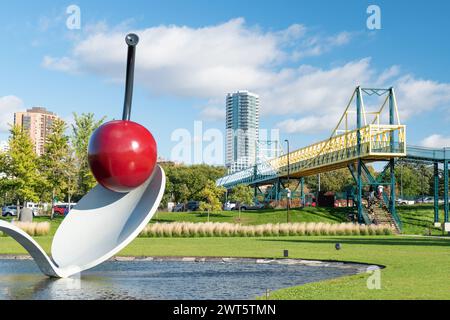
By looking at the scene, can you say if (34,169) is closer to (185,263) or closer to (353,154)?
(353,154)

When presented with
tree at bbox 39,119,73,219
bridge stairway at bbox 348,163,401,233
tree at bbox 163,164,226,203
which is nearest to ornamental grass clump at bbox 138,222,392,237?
bridge stairway at bbox 348,163,401,233

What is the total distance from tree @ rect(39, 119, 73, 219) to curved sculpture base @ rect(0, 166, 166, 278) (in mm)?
36775

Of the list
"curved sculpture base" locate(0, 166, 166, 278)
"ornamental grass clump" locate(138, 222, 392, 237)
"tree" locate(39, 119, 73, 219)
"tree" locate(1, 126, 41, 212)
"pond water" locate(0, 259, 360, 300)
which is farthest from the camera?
"tree" locate(39, 119, 73, 219)

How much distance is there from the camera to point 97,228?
16156mm

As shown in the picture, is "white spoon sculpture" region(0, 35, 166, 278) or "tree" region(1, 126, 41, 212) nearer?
"white spoon sculpture" region(0, 35, 166, 278)

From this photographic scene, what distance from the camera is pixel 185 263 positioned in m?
20.9

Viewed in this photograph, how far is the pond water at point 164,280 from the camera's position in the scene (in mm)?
12830

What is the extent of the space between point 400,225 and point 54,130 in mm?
29217

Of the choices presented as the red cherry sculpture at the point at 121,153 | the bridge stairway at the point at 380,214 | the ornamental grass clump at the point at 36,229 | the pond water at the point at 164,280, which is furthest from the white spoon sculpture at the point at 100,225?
the bridge stairway at the point at 380,214

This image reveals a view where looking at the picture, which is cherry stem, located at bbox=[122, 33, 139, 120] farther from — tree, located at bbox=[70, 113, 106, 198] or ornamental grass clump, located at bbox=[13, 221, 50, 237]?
tree, located at bbox=[70, 113, 106, 198]

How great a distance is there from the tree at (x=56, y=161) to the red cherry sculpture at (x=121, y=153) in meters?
38.6

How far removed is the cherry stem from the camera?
16328 mm

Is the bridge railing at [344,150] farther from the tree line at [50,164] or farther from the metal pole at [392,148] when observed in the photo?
the tree line at [50,164]
